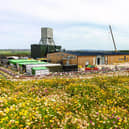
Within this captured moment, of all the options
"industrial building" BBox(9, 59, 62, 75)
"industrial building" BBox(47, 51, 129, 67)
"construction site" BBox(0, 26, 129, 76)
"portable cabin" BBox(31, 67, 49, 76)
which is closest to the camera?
"portable cabin" BBox(31, 67, 49, 76)

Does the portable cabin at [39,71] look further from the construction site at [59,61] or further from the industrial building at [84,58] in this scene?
the industrial building at [84,58]

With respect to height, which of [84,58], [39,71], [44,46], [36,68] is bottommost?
[39,71]

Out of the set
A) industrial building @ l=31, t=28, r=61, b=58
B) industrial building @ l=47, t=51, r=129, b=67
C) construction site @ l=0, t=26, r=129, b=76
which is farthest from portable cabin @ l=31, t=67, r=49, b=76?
industrial building @ l=31, t=28, r=61, b=58

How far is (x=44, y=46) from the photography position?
180ft

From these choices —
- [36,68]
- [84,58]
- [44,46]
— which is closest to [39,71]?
[36,68]

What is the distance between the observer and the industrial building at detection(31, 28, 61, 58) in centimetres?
5444

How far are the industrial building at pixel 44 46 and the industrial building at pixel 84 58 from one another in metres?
12.8

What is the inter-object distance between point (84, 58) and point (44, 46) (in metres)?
26.1

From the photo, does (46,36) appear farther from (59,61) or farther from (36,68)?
(36,68)

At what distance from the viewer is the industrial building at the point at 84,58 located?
33500 mm

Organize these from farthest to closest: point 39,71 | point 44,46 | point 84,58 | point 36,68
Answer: point 44,46, point 84,58, point 36,68, point 39,71

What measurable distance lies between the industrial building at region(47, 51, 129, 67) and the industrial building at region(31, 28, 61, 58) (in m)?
12.8

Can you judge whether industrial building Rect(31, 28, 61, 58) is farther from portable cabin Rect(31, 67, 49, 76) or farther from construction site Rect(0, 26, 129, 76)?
portable cabin Rect(31, 67, 49, 76)

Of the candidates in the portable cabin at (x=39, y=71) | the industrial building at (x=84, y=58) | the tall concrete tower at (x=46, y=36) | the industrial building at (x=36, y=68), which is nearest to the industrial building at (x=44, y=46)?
the tall concrete tower at (x=46, y=36)
